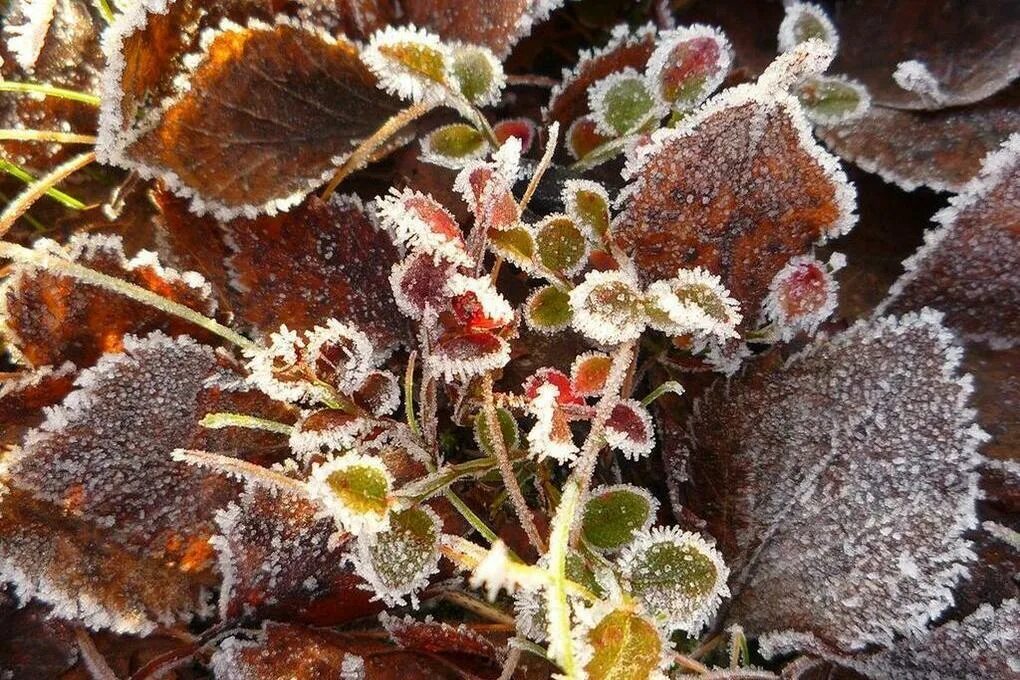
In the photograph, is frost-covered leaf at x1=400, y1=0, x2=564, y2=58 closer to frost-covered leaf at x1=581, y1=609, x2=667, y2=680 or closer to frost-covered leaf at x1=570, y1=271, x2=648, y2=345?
frost-covered leaf at x1=570, y1=271, x2=648, y2=345

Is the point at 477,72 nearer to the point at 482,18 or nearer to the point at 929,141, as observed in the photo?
the point at 482,18

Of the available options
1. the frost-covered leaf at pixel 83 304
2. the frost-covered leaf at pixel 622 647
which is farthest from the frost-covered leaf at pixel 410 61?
the frost-covered leaf at pixel 622 647

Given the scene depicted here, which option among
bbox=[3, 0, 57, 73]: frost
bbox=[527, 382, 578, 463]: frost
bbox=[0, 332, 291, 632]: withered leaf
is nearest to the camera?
bbox=[527, 382, 578, 463]: frost

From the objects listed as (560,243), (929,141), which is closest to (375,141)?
(560,243)

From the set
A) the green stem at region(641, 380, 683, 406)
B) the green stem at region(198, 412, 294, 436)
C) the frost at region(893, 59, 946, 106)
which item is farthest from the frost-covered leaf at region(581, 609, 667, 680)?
the frost at region(893, 59, 946, 106)

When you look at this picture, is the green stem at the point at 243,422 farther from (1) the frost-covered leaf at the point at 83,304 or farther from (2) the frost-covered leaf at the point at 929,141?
(2) the frost-covered leaf at the point at 929,141

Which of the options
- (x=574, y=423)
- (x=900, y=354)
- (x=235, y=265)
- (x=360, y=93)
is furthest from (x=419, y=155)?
(x=900, y=354)
